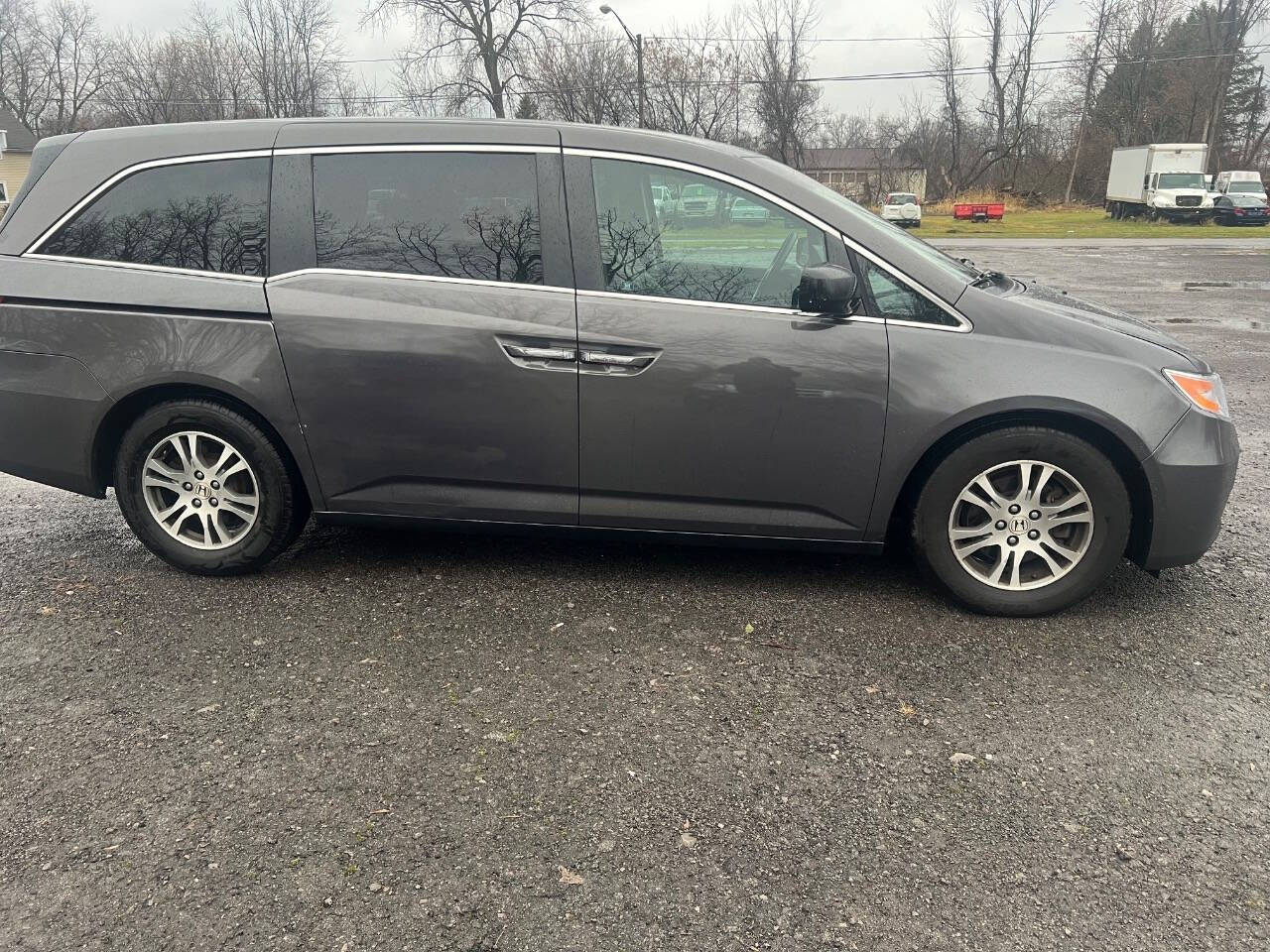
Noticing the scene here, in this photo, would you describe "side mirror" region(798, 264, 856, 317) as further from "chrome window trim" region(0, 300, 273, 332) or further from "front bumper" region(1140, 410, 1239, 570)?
"chrome window trim" region(0, 300, 273, 332)

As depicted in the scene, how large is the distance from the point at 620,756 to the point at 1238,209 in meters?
42.6

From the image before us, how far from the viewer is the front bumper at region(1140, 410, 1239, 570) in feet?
11.5

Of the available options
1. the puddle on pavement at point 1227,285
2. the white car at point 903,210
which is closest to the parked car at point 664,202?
the puddle on pavement at point 1227,285

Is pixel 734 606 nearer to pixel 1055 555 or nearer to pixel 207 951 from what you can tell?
pixel 1055 555

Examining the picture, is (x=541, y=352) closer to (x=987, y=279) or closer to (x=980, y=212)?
(x=987, y=279)

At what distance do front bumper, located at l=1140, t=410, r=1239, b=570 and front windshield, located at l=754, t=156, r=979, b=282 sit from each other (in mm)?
990

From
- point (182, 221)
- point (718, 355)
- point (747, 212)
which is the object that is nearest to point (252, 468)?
point (182, 221)

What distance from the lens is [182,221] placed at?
389 centimetres

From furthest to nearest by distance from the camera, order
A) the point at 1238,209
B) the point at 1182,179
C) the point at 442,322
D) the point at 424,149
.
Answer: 1. the point at 1182,179
2. the point at 1238,209
3. the point at 424,149
4. the point at 442,322

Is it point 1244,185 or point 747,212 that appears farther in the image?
point 1244,185

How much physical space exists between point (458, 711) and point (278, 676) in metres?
0.70

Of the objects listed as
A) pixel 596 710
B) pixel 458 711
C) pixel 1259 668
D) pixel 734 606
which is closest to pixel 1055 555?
pixel 1259 668

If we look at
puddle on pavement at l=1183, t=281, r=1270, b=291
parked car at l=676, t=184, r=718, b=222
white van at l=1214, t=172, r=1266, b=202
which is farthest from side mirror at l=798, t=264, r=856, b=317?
white van at l=1214, t=172, r=1266, b=202

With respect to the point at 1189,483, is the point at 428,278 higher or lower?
higher
